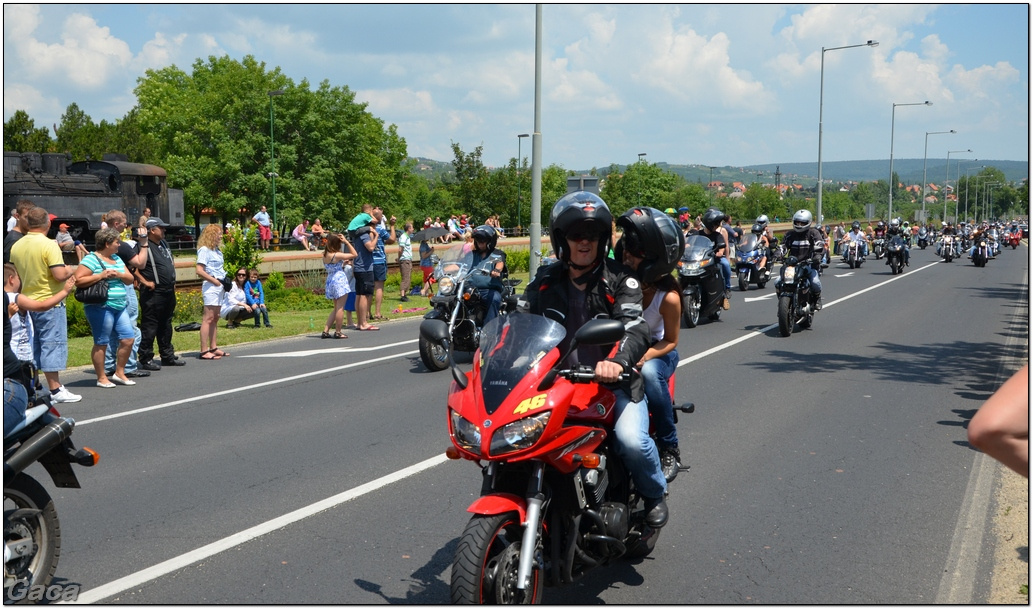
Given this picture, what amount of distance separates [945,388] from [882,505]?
4.97 metres

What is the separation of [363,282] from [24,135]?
4740cm

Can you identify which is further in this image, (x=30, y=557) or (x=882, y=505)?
(x=882, y=505)

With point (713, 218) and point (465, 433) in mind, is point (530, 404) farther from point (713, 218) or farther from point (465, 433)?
point (713, 218)

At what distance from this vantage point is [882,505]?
6355 mm

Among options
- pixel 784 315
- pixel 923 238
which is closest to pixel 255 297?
pixel 784 315

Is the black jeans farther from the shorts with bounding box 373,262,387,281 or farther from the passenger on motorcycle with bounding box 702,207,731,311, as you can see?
the passenger on motorcycle with bounding box 702,207,731,311

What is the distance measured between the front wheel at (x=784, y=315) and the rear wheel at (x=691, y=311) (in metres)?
1.61

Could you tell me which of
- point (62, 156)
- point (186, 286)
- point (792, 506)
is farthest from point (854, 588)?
point (62, 156)

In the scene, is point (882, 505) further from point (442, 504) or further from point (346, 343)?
point (346, 343)

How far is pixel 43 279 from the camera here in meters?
9.09

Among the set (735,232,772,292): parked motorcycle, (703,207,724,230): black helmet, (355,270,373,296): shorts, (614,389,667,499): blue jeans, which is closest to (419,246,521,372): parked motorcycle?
(355,270,373,296): shorts

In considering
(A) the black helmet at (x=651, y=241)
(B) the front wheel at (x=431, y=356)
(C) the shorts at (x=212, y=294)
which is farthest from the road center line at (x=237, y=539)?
(C) the shorts at (x=212, y=294)

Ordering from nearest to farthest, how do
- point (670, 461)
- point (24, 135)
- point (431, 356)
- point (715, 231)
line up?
point (670, 461) < point (431, 356) < point (715, 231) < point (24, 135)

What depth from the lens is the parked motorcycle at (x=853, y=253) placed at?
36906mm
